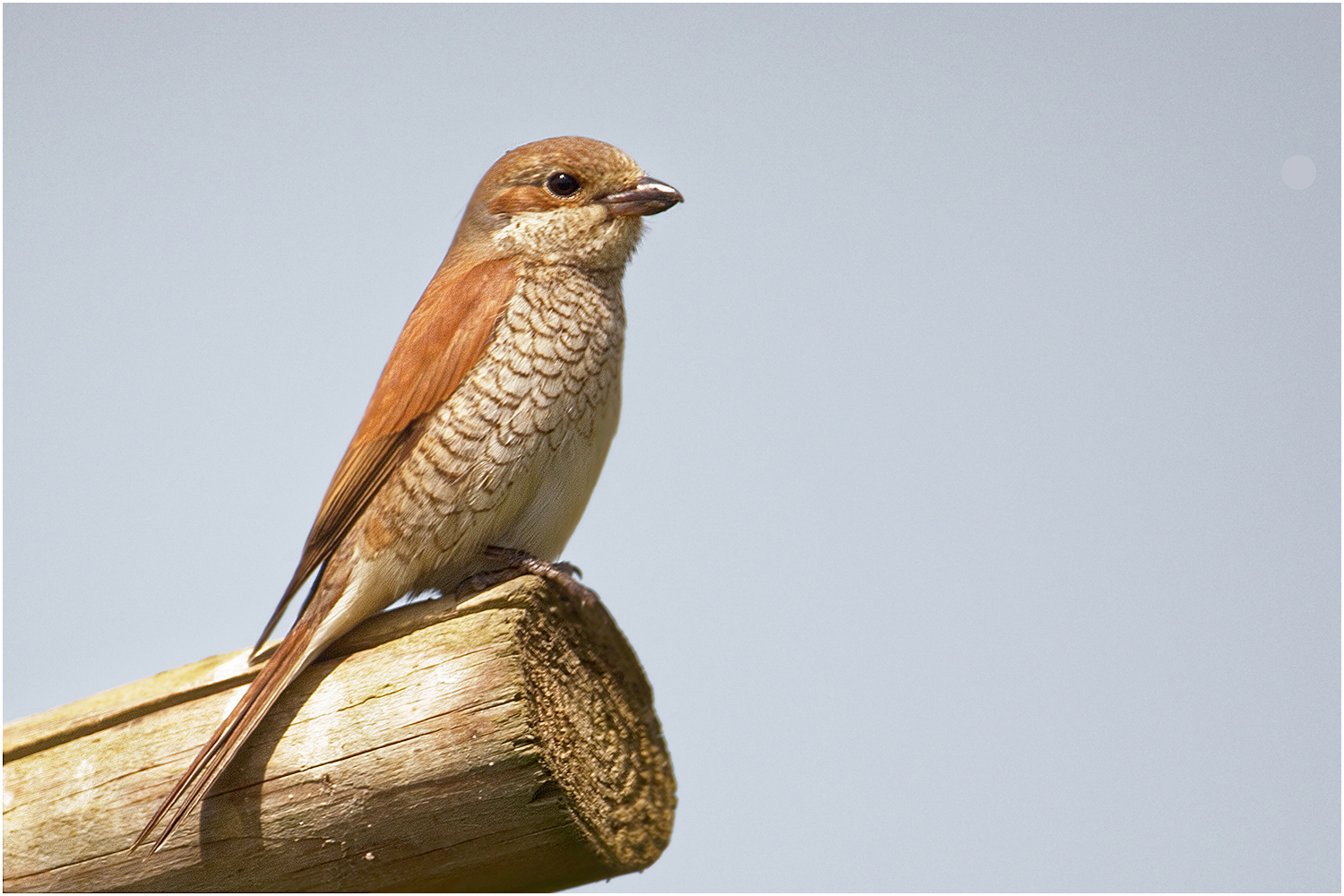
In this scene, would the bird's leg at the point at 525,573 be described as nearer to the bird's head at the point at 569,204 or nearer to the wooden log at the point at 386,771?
the wooden log at the point at 386,771

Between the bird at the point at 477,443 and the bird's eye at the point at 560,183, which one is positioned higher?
the bird's eye at the point at 560,183

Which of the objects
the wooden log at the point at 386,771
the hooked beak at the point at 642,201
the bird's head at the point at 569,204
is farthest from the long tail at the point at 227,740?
the hooked beak at the point at 642,201

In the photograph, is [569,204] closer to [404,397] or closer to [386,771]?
[404,397]

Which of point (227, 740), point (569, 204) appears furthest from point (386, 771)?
point (569, 204)

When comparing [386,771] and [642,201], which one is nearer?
[386,771]

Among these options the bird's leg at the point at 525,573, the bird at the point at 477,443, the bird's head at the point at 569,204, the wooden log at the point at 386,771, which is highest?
the bird's head at the point at 569,204

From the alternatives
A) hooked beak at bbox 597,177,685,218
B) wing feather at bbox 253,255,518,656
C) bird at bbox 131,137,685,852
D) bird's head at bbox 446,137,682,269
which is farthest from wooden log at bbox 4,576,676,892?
hooked beak at bbox 597,177,685,218
